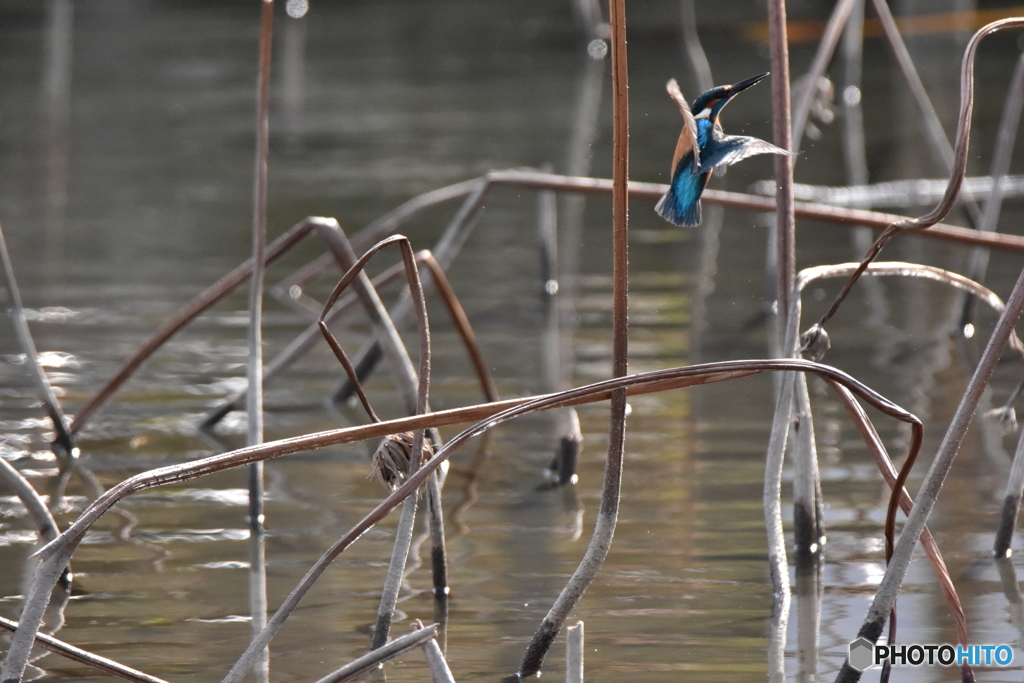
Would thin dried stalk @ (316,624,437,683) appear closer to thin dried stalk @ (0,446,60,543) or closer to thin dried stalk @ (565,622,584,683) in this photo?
thin dried stalk @ (565,622,584,683)

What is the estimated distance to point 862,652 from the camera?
6.14ft

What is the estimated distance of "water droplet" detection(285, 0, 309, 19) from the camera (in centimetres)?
1764

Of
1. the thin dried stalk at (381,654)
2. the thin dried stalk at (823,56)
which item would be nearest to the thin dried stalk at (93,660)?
the thin dried stalk at (381,654)

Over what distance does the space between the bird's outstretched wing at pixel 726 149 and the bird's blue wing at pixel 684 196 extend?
0.8 inches

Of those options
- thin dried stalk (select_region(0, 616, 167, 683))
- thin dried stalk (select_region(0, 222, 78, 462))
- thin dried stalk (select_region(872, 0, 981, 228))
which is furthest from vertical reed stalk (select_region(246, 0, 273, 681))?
thin dried stalk (select_region(872, 0, 981, 228))

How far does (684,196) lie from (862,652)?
631mm

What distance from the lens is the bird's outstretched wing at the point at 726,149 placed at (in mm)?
1612

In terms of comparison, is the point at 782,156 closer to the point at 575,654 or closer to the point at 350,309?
the point at 575,654

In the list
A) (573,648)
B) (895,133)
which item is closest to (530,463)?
(573,648)

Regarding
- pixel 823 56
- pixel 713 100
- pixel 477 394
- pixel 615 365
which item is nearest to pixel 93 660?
pixel 615 365

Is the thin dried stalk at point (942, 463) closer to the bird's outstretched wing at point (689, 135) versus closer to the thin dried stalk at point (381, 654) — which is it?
the bird's outstretched wing at point (689, 135)

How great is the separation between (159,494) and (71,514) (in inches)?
7.5

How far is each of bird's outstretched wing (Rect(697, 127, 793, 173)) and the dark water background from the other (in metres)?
0.88

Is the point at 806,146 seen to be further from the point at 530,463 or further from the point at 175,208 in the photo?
the point at 530,463
